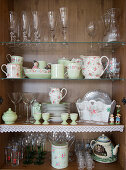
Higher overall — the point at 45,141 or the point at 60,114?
the point at 60,114

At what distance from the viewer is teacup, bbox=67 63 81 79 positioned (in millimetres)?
1389

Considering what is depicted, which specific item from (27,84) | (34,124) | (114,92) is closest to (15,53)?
(27,84)

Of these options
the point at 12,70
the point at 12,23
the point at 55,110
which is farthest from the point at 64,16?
the point at 55,110

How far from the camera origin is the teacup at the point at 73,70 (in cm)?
139

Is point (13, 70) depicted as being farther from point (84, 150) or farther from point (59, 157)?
point (84, 150)

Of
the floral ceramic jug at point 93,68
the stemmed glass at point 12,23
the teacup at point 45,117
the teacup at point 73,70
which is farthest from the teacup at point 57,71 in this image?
the stemmed glass at point 12,23

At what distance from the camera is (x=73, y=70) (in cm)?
139

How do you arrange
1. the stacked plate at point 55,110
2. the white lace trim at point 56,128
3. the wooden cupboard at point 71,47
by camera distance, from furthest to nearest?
the wooden cupboard at point 71,47, the stacked plate at point 55,110, the white lace trim at point 56,128

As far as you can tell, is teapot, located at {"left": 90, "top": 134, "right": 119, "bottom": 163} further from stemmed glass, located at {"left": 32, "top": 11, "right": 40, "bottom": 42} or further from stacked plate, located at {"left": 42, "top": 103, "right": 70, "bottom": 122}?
stemmed glass, located at {"left": 32, "top": 11, "right": 40, "bottom": 42}

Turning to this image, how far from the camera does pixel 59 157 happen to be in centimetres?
137

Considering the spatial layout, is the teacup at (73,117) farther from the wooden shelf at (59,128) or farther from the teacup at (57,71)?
the teacup at (57,71)

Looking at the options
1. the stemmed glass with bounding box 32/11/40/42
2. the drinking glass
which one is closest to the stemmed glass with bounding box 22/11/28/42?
the stemmed glass with bounding box 32/11/40/42

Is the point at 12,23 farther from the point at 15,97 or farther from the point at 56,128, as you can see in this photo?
the point at 56,128

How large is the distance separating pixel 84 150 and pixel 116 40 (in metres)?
0.93
